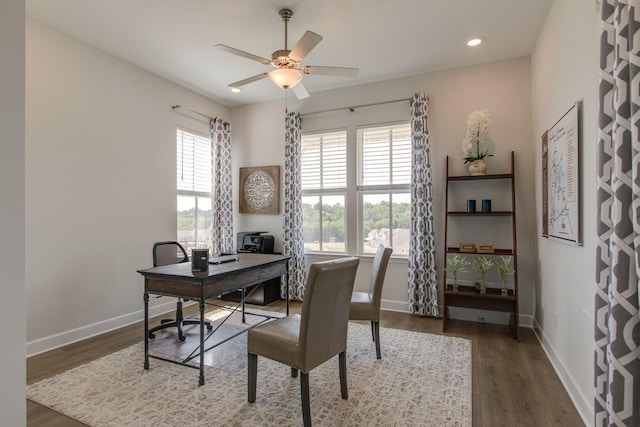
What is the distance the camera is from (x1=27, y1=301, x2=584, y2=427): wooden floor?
2.09 meters

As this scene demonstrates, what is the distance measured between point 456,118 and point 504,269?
74.5 inches

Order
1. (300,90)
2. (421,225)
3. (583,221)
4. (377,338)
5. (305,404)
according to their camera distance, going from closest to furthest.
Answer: (305,404) < (583,221) < (377,338) < (300,90) < (421,225)

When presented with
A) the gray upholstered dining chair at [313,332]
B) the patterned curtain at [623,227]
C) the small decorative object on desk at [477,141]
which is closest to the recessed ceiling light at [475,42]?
the small decorative object on desk at [477,141]

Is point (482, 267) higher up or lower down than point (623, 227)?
lower down

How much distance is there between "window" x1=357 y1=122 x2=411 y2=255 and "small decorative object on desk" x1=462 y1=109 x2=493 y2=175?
748 millimetres

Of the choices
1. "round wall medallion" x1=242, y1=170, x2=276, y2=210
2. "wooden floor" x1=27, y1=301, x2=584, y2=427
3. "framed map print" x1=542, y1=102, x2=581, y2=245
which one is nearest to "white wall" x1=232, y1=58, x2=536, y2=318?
"round wall medallion" x1=242, y1=170, x2=276, y2=210

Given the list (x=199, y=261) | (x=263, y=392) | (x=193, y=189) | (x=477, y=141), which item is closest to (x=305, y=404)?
(x=263, y=392)

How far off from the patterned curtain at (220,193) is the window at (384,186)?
211cm

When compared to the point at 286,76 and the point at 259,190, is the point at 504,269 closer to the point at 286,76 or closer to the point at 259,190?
the point at 286,76

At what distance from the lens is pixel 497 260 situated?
3.86 meters

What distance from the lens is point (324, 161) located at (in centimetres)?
489

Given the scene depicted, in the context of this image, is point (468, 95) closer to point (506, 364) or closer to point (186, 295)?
point (506, 364)

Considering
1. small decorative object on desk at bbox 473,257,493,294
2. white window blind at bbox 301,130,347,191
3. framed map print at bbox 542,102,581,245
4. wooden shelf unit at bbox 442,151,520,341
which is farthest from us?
white window blind at bbox 301,130,347,191

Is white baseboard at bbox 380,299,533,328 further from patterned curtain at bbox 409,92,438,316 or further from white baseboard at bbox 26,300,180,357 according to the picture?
white baseboard at bbox 26,300,180,357
